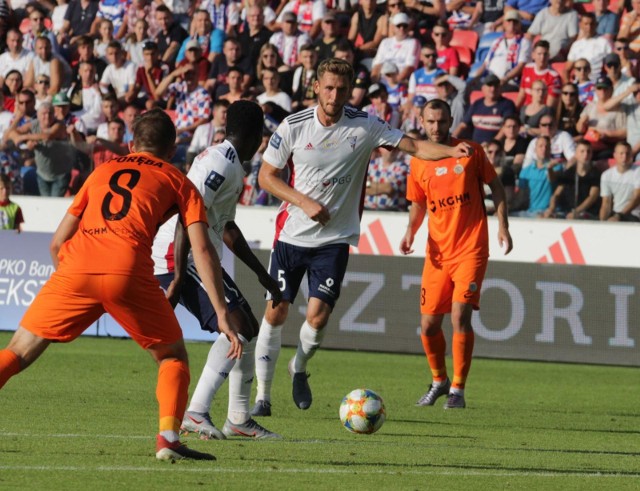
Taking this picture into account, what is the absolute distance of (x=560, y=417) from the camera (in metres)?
11.4

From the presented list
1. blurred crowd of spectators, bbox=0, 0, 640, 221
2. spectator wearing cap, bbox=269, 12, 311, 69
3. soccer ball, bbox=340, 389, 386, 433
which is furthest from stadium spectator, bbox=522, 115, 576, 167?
soccer ball, bbox=340, 389, 386, 433

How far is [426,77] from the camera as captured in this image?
2092 centimetres

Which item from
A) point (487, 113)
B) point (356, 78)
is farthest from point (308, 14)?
point (487, 113)

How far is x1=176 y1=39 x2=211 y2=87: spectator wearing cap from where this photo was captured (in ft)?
75.1

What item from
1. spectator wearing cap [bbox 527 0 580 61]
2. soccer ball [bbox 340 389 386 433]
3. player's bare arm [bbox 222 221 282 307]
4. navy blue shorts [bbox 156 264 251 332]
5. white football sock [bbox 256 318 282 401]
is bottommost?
white football sock [bbox 256 318 282 401]

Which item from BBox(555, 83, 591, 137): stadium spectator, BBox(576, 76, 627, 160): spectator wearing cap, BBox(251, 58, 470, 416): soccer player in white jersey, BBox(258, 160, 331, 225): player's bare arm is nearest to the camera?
BBox(258, 160, 331, 225): player's bare arm

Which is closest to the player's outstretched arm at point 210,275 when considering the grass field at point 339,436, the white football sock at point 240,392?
the grass field at point 339,436

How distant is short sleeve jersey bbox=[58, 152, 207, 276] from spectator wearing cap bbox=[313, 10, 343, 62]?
578 inches

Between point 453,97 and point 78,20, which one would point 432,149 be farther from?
point 78,20

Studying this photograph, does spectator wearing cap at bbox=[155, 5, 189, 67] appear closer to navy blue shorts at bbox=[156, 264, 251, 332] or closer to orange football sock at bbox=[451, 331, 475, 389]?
orange football sock at bbox=[451, 331, 475, 389]

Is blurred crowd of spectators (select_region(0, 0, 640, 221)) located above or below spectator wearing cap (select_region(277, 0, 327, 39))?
below

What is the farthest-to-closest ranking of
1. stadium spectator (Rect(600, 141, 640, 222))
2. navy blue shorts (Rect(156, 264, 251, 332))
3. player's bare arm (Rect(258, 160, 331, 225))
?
1. stadium spectator (Rect(600, 141, 640, 222))
2. player's bare arm (Rect(258, 160, 331, 225))
3. navy blue shorts (Rect(156, 264, 251, 332))

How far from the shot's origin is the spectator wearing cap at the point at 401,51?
21.6 m

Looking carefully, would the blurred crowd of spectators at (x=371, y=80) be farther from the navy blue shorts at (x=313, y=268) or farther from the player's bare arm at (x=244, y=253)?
the player's bare arm at (x=244, y=253)
